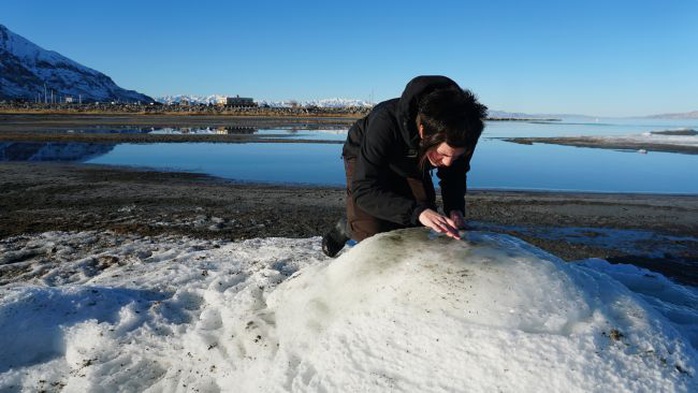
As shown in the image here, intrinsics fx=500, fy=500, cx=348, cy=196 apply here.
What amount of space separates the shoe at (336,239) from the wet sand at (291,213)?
2.35 m

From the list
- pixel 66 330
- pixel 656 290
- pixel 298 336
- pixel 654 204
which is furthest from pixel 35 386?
pixel 654 204

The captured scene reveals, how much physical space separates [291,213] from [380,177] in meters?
5.33

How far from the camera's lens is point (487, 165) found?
62.8ft

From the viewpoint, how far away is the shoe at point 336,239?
4.77 metres

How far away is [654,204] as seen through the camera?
1071 centimetres

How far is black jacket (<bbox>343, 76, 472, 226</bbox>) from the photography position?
133 inches

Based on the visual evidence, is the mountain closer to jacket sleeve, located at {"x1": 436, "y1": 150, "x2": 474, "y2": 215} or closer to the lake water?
the lake water

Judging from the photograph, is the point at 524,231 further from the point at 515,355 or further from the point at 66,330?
the point at 66,330

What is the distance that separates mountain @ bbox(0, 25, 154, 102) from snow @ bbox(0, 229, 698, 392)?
525 ft

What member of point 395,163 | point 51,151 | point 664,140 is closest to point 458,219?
point 395,163

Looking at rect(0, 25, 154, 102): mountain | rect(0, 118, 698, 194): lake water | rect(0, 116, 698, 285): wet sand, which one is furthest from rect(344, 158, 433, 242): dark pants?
rect(0, 25, 154, 102): mountain

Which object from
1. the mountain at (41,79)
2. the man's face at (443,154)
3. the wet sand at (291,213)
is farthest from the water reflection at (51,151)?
the mountain at (41,79)

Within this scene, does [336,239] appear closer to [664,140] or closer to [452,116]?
[452,116]

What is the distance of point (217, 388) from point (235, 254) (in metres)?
2.89
